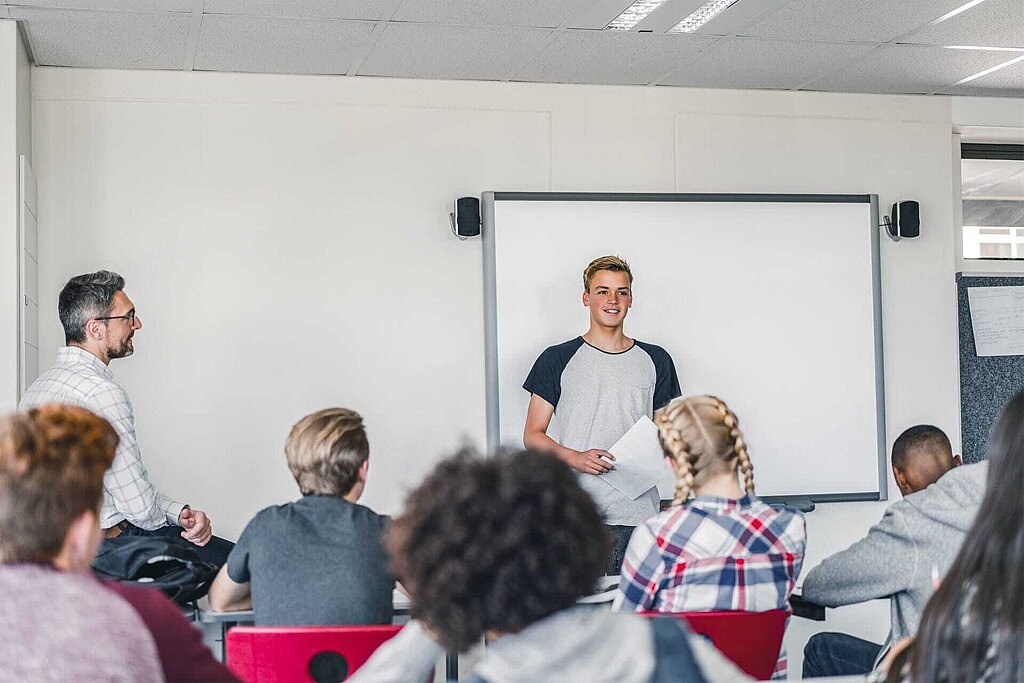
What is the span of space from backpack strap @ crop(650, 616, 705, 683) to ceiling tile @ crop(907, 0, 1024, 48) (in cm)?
342

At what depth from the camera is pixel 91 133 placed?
15.1ft

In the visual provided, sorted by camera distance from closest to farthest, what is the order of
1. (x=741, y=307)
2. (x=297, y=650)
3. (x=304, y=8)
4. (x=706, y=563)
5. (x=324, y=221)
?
(x=297, y=650) < (x=706, y=563) < (x=304, y=8) < (x=324, y=221) < (x=741, y=307)

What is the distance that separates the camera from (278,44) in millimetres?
4398

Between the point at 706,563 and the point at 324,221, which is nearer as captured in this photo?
the point at 706,563

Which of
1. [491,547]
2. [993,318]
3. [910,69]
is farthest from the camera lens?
[993,318]

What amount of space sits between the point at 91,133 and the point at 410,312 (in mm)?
1452

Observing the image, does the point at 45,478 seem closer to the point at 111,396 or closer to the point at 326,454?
the point at 326,454

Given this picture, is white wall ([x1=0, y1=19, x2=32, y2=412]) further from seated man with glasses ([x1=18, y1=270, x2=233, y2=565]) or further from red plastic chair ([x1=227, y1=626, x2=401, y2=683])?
red plastic chair ([x1=227, y1=626, x2=401, y2=683])

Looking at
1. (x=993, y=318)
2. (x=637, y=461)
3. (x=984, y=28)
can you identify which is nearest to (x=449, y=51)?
(x=637, y=461)

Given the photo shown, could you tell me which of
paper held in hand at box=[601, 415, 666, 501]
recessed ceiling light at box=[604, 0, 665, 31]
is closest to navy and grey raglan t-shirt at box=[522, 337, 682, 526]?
paper held in hand at box=[601, 415, 666, 501]

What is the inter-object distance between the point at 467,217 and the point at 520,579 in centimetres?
356

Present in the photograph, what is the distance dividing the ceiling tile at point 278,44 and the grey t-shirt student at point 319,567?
2.17 m

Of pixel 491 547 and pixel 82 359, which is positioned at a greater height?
pixel 82 359

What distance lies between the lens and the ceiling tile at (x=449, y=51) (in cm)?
433
